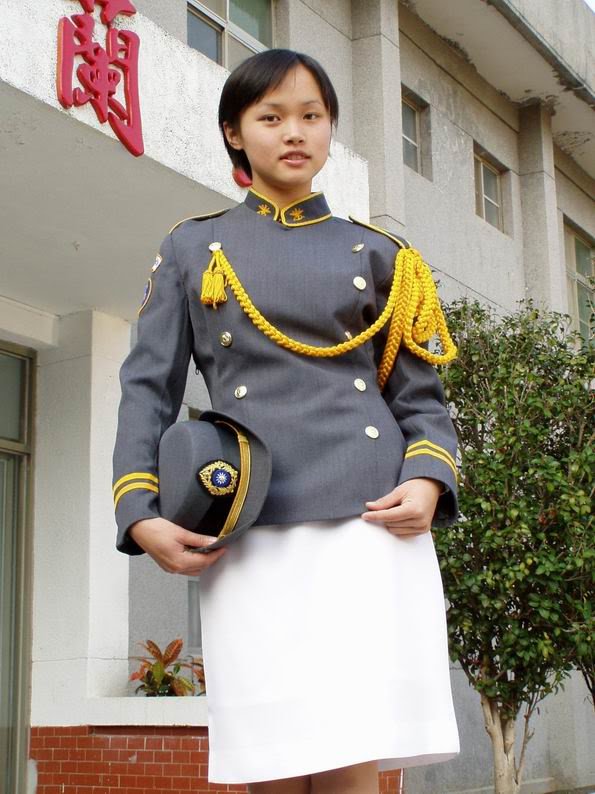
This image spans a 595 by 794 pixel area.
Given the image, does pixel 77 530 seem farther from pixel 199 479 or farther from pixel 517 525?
pixel 199 479

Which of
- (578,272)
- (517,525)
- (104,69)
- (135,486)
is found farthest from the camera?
(578,272)

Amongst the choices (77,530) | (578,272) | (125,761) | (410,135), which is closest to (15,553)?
(77,530)

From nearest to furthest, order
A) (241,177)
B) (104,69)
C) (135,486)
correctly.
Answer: (135,486) → (241,177) → (104,69)

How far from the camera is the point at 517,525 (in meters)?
6.88

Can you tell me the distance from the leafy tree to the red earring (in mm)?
4431

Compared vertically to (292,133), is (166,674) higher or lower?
lower

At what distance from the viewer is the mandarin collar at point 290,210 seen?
2541 mm

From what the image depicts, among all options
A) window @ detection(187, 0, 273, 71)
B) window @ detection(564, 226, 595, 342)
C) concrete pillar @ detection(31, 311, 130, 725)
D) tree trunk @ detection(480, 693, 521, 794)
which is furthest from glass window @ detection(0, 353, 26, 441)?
window @ detection(564, 226, 595, 342)

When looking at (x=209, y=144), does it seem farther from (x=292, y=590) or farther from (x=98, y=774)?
(x=292, y=590)

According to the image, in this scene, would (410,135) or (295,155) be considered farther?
(410,135)

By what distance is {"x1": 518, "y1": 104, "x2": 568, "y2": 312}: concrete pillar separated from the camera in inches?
523

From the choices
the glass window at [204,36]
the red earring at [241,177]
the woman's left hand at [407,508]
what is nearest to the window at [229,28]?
the glass window at [204,36]

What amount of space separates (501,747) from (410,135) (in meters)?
6.39

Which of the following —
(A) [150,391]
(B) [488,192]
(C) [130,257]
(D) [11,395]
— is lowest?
(A) [150,391]
